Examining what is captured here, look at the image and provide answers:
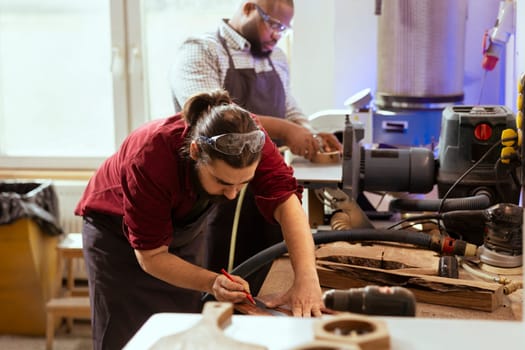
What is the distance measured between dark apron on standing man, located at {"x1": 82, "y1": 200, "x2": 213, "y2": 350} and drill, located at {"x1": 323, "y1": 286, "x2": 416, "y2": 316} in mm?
1303

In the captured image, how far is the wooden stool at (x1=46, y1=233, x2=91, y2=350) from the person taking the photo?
3.42m

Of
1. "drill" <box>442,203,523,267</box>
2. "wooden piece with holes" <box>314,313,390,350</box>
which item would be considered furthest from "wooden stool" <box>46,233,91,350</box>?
"wooden piece with holes" <box>314,313,390,350</box>

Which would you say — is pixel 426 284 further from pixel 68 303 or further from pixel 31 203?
pixel 31 203

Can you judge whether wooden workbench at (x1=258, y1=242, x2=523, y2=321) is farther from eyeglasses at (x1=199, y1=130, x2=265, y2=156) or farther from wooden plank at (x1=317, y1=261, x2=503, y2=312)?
eyeglasses at (x1=199, y1=130, x2=265, y2=156)

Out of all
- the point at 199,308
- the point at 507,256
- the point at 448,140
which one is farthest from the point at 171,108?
the point at 507,256

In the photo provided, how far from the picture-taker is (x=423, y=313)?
5.17ft

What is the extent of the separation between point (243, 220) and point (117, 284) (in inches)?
28.4

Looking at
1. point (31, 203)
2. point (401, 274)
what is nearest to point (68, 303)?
point (31, 203)

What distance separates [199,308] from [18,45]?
2.25 meters

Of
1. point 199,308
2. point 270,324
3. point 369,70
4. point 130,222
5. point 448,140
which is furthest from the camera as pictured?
point 369,70

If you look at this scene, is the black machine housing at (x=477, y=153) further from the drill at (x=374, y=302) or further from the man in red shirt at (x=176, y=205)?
the drill at (x=374, y=302)

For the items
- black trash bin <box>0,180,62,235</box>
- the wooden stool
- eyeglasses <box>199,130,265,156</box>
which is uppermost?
eyeglasses <box>199,130,265,156</box>

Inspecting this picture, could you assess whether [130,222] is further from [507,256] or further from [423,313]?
[507,256]

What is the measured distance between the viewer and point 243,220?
108 inches
